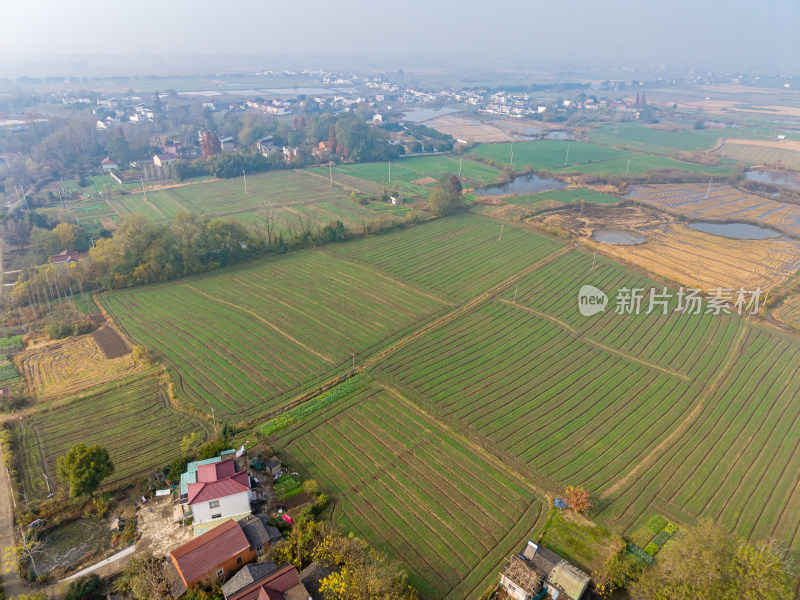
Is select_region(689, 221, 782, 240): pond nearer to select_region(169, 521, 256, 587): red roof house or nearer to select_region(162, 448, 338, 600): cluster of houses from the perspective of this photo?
select_region(162, 448, 338, 600): cluster of houses

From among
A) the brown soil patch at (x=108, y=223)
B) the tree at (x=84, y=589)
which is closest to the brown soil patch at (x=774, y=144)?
the brown soil patch at (x=108, y=223)

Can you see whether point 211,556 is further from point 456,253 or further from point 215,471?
point 456,253

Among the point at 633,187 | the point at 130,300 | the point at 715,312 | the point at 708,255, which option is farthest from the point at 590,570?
the point at 633,187

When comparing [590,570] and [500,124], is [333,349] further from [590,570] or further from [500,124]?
[500,124]

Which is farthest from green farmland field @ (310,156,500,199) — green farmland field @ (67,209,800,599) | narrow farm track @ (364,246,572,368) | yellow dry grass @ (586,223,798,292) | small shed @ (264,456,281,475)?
small shed @ (264,456,281,475)

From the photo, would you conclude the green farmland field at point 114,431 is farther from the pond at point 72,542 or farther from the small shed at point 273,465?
the small shed at point 273,465
